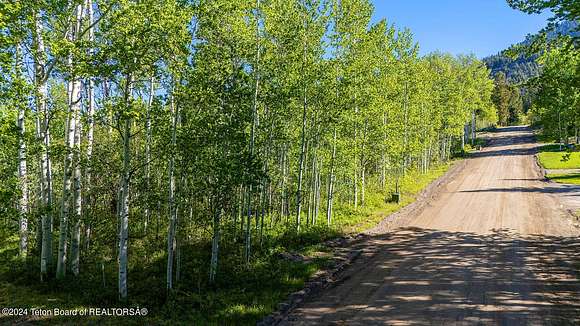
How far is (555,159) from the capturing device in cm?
4972

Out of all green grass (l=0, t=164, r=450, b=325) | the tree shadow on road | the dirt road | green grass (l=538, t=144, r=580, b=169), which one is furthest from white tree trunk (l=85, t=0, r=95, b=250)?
green grass (l=538, t=144, r=580, b=169)

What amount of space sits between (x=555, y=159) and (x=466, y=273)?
153 feet

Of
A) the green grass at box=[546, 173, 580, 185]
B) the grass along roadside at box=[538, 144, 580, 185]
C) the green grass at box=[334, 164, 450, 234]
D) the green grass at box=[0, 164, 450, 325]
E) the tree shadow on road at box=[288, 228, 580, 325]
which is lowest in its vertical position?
the green grass at box=[0, 164, 450, 325]

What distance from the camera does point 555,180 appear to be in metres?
36.5

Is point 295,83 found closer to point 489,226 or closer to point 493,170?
point 489,226

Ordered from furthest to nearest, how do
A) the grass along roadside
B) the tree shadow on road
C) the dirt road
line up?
the grass along roadside
the dirt road
the tree shadow on road

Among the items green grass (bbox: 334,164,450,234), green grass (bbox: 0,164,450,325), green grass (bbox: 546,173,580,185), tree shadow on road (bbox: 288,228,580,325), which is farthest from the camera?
green grass (bbox: 546,173,580,185)

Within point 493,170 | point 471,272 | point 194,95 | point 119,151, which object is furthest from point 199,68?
point 493,170

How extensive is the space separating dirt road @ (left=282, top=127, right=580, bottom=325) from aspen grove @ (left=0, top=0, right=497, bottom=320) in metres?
5.16

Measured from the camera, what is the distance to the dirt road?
1057 centimetres

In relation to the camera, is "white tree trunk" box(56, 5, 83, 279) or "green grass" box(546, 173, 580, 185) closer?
"white tree trunk" box(56, 5, 83, 279)

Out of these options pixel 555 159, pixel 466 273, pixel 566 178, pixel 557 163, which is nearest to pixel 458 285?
pixel 466 273

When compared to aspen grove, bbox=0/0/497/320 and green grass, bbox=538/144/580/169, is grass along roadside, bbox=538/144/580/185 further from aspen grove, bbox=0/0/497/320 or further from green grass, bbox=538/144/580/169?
aspen grove, bbox=0/0/497/320

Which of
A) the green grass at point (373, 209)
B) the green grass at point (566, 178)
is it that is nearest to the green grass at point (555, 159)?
the green grass at point (566, 178)
